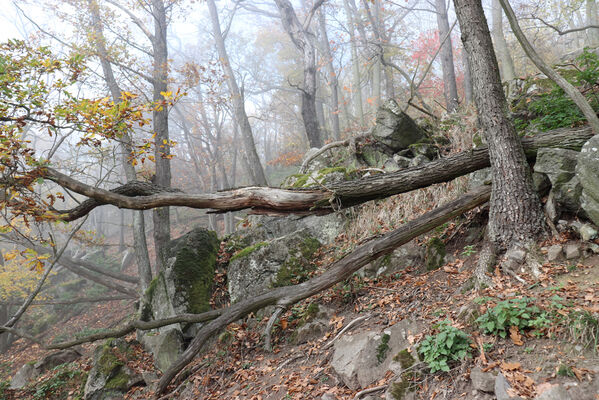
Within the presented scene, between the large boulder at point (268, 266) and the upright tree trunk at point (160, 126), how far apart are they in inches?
123

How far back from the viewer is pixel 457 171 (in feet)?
17.4

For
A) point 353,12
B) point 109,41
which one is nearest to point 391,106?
point 109,41

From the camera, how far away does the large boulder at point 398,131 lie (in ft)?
26.5

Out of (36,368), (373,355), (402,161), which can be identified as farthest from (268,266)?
(36,368)

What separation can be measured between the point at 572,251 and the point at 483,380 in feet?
6.69

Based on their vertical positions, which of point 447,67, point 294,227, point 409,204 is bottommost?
point 294,227

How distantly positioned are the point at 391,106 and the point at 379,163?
1397 millimetres

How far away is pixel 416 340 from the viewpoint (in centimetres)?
364

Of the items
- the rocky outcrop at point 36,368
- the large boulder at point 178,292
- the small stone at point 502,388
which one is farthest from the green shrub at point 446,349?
the rocky outcrop at point 36,368

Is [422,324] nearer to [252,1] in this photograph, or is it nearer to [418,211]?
[418,211]

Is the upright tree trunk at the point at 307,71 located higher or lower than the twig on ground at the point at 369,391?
higher

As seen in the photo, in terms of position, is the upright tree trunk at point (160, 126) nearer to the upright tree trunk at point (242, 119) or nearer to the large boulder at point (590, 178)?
the upright tree trunk at point (242, 119)

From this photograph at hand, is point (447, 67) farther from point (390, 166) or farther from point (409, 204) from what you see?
point (409, 204)

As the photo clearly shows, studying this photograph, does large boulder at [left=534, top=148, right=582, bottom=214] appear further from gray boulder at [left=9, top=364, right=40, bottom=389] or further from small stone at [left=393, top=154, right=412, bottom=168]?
gray boulder at [left=9, top=364, right=40, bottom=389]
